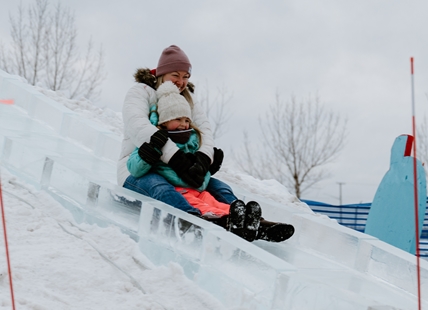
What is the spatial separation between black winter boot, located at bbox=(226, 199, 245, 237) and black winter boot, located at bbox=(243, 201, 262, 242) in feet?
0.08

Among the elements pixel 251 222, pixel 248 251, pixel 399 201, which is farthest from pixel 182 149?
pixel 399 201

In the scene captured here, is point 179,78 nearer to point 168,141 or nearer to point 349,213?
point 168,141

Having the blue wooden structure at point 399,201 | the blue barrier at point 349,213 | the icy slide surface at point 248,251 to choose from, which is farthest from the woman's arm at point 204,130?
the blue barrier at point 349,213

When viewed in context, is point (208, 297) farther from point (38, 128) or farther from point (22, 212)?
point (38, 128)

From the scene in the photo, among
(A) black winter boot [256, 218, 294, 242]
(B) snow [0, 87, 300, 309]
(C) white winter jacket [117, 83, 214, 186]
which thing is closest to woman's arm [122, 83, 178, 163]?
(C) white winter jacket [117, 83, 214, 186]

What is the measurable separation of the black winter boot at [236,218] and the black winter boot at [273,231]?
0.42 ft

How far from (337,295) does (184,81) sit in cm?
203

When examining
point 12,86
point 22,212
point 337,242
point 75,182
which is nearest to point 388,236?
point 337,242

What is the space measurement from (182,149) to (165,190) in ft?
1.17

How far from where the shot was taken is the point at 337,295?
2889 millimetres

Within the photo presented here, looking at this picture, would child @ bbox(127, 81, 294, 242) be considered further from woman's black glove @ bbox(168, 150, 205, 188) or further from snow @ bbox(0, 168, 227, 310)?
snow @ bbox(0, 168, 227, 310)

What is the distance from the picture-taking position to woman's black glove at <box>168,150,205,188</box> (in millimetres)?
3793

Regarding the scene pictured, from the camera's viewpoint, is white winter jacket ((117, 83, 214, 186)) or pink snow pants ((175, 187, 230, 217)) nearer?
pink snow pants ((175, 187, 230, 217))

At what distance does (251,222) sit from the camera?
3.43 meters
